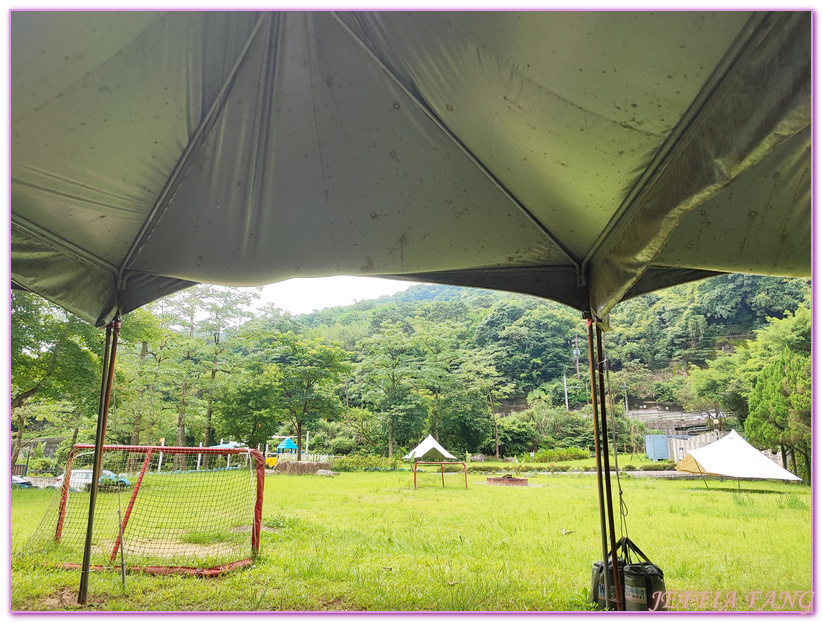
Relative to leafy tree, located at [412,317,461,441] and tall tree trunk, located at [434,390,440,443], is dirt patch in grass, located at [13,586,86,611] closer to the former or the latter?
leafy tree, located at [412,317,461,441]

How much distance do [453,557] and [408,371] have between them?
18582 millimetres

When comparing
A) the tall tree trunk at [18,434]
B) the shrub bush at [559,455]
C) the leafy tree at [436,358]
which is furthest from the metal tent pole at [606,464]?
the leafy tree at [436,358]

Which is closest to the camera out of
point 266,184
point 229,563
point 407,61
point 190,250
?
point 407,61

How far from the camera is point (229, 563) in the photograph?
367 centimetres

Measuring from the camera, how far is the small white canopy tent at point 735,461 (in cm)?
915

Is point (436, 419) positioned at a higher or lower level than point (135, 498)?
higher

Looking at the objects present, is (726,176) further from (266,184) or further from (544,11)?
(266,184)

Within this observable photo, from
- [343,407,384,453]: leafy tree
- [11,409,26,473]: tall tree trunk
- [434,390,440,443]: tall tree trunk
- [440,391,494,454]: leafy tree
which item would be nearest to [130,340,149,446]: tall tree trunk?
[11,409,26,473]: tall tree trunk

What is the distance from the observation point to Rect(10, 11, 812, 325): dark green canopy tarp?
1238 millimetres

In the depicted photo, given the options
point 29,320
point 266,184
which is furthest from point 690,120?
point 29,320

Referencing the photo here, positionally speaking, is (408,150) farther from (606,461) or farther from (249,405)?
(249,405)

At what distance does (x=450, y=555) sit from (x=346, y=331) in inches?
1453

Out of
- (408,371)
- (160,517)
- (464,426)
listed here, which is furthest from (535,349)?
(160,517)

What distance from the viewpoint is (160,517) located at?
5.58 meters
